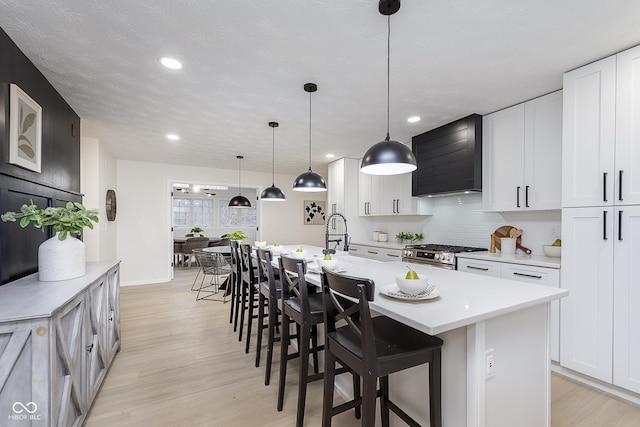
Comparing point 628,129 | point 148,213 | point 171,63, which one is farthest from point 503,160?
point 148,213

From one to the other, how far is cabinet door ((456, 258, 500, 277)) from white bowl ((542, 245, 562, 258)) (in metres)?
0.50

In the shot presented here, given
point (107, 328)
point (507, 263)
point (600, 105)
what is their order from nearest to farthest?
point (600, 105) < point (107, 328) < point (507, 263)

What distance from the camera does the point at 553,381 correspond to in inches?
93.5

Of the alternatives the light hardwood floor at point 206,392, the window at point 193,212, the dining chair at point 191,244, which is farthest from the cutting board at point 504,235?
the window at point 193,212

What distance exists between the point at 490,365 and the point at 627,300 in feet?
5.25

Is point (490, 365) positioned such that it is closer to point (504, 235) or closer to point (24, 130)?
point (504, 235)

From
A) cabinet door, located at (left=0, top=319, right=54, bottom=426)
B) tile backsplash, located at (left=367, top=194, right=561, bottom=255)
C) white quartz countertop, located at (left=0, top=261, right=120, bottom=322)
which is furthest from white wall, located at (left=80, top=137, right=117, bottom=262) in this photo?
tile backsplash, located at (left=367, top=194, right=561, bottom=255)

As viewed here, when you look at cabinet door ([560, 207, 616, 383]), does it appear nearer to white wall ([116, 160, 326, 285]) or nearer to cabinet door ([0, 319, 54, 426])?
cabinet door ([0, 319, 54, 426])

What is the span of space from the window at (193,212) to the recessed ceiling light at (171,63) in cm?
864

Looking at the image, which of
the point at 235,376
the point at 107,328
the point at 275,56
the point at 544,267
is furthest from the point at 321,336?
the point at 275,56

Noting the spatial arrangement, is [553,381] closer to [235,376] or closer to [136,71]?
[235,376]

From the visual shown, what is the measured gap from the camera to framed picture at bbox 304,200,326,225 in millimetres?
7672

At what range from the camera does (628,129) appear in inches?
83.8

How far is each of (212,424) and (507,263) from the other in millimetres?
2805
